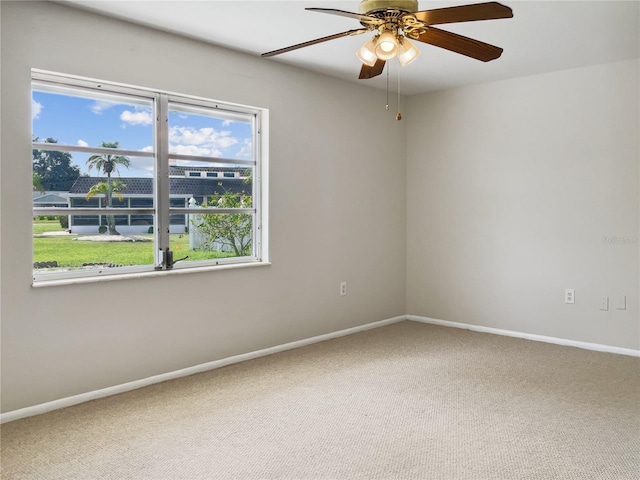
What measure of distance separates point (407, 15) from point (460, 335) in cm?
348

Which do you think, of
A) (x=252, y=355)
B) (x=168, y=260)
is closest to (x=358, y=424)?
(x=252, y=355)

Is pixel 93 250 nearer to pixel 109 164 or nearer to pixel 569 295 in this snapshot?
pixel 109 164

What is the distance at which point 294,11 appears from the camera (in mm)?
3262

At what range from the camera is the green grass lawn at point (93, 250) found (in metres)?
3.25

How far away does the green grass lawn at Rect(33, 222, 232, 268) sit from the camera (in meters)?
3.25

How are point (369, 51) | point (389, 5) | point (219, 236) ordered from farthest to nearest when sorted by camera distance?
point (219, 236), point (369, 51), point (389, 5)

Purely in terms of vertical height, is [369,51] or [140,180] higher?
[369,51]

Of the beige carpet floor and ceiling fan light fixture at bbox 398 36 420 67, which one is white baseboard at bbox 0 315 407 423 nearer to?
the beige carpet floor

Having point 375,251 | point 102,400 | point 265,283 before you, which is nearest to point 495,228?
point 375,251

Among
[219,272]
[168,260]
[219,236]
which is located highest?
[219,236]

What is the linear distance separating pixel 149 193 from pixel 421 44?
86.9 inches

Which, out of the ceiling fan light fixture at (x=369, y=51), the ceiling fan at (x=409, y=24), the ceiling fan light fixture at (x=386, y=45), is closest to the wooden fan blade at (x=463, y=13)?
the ceiling fan at (x=409, y=24)

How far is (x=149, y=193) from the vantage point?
3752 millimetres

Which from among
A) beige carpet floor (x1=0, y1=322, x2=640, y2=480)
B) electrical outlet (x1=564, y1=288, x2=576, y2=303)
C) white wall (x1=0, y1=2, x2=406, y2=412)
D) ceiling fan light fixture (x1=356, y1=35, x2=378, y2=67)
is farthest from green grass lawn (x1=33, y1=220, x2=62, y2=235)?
electrical outlet (x1=564, y1=288, x2=576, y2=303)
